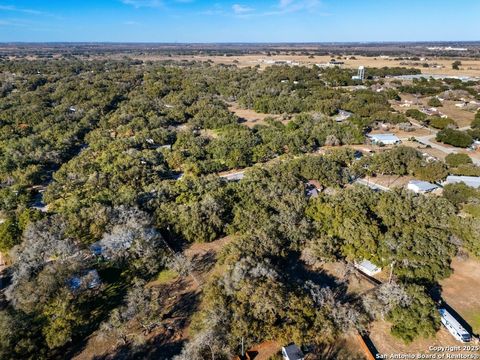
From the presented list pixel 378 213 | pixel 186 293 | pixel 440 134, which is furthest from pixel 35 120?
pixel 440 134

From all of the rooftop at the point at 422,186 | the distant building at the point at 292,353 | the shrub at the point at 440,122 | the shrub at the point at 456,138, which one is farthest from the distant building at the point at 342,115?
the distant building at the point at 292,353

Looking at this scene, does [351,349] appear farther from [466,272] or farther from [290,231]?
[466,272]

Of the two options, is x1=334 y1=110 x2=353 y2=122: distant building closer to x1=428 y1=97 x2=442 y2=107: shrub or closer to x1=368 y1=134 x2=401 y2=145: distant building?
x1=368 y1=134 x2=401 y2=145: distant building

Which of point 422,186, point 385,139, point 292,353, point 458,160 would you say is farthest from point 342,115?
point 292,353

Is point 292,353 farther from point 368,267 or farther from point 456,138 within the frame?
point 456,138

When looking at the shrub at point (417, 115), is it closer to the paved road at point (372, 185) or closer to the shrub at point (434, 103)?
the shrub at point (434, 103)

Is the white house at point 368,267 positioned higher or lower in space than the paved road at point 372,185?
lower
